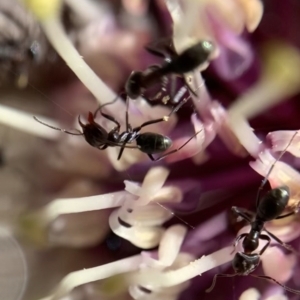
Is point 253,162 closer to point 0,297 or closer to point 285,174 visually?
point 285,174

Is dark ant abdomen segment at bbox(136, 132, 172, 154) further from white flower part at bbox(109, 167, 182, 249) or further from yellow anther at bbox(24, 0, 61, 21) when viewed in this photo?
yellow anther at bbox(24, 0, 61, 21)

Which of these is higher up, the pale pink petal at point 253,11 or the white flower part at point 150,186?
the pale pink petal at point 253,11

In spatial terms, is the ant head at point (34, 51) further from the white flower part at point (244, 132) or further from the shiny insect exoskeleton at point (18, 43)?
the white flower part at point (244, 132)

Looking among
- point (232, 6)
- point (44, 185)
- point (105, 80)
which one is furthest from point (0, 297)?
point (232, 6)

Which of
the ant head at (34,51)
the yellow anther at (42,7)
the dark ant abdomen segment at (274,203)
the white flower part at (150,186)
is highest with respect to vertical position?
the ant head at (34,51)

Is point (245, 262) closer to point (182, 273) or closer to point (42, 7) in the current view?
point (182, 273)

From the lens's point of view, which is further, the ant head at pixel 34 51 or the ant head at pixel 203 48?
the ant head at pixel 34 51

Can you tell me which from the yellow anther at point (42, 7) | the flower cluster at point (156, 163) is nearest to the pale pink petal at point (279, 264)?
the flower cluster at point (156, 163)

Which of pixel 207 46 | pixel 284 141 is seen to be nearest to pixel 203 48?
pixel 207 46

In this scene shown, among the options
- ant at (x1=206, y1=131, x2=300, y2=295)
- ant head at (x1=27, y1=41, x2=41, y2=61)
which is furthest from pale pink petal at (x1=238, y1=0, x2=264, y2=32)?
ant head at (x1=27, y1=41, x2=41, y2=61)
